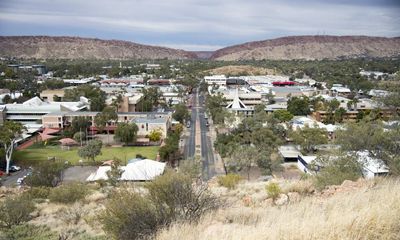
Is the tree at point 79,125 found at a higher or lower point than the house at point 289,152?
higher

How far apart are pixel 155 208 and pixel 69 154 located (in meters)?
30.0

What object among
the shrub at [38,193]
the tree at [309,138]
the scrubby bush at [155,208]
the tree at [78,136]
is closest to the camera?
the scrubby bush at [155,208]

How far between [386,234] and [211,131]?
42.1 m

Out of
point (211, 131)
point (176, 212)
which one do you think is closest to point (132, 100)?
point (211, 131)

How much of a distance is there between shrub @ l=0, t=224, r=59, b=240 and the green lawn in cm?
2269

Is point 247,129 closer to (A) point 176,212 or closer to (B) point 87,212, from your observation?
(B) point 87,212

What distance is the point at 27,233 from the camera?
30.6ft

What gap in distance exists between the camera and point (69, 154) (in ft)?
116

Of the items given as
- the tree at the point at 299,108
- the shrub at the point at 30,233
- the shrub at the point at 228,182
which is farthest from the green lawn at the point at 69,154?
the tree at the point at 299,108

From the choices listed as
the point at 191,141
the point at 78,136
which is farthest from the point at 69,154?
the point at 191,141

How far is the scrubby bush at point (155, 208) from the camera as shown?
6.80 m

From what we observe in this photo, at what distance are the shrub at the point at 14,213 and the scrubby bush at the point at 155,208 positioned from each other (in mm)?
5171

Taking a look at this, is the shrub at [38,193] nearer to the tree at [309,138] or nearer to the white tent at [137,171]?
the white tent at [137,171]

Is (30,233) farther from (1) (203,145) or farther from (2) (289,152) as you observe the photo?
(1) (203,145)
